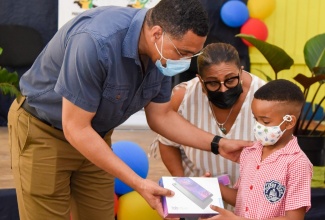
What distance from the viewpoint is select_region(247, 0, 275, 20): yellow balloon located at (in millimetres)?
5859

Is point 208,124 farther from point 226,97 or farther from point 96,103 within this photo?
point 96,103

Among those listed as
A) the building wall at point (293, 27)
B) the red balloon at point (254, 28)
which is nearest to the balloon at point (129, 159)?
the red balloon at point (254, 28)

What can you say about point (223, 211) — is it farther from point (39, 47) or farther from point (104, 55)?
point (39, 47)

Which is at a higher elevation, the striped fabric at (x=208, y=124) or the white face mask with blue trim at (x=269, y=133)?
the white face mask with blue trim at (x=269, y=133)

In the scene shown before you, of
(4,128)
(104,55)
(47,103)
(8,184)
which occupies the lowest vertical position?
(4,128)

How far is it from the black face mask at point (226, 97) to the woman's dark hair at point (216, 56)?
3.8 inches

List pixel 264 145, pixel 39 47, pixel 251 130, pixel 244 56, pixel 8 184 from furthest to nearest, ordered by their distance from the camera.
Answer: pixel 244 56 → pixel 39 47 → pixel 8 184 → pixel 251 130 → pixel 264 145

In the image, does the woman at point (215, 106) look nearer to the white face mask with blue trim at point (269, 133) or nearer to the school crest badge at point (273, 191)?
the white face mask with blue trim at point (269, 133)

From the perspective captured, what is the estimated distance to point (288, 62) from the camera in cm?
339

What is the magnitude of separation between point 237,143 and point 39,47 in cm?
355

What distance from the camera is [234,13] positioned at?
5770mm

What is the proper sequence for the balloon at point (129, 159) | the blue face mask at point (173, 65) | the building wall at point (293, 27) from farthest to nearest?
the building wall at point (293, 27) → the balloon at point (129, 159) → the blue face mask at point (173, 65)

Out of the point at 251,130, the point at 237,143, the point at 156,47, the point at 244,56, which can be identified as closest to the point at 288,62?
the point at 251,130

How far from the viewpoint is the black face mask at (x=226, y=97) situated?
246 cm
